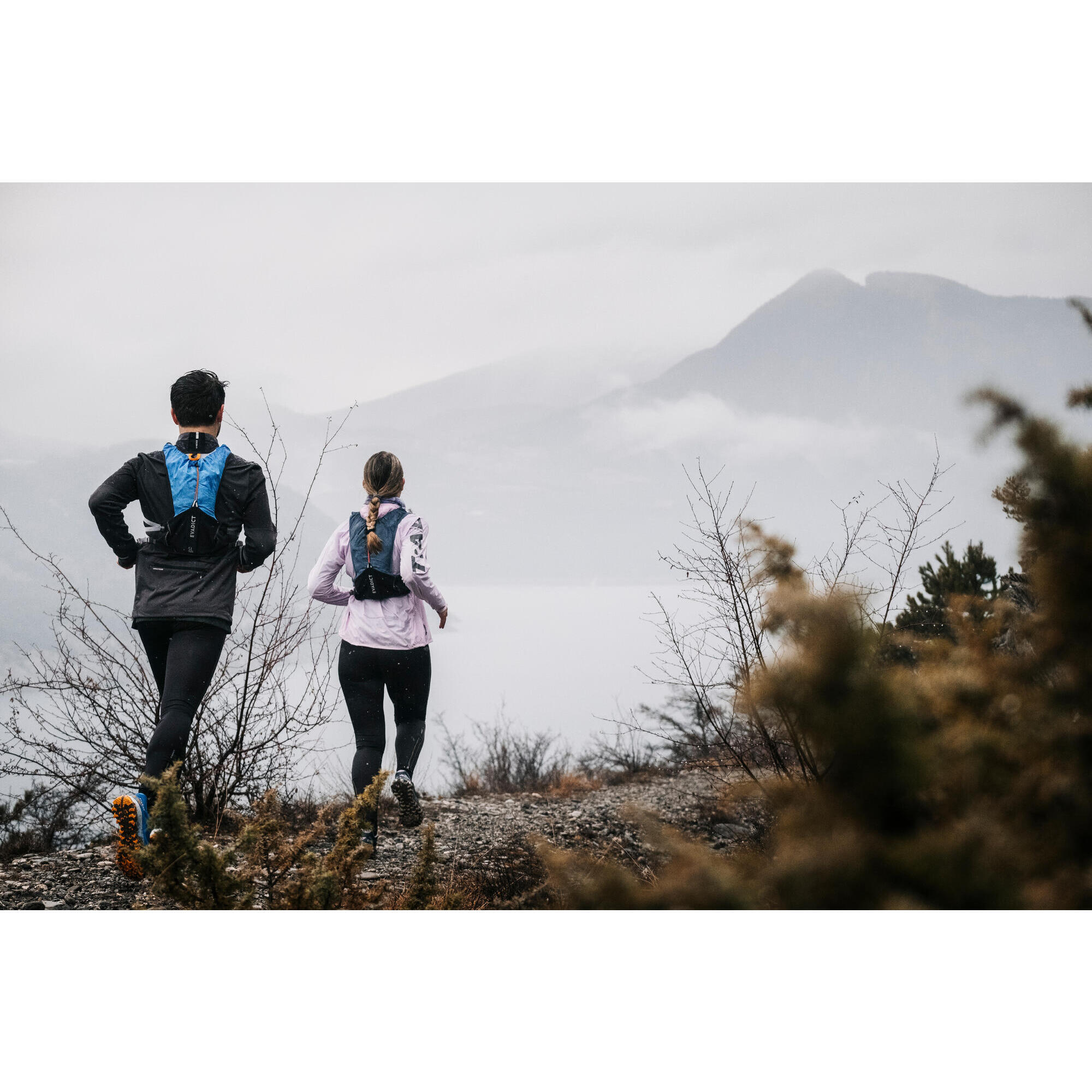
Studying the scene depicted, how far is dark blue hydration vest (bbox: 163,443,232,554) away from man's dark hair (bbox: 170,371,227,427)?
140 millimetres

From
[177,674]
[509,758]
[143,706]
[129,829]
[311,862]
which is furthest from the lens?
[509,758]

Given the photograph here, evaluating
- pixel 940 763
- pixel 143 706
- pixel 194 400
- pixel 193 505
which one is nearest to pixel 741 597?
pixel 940 763

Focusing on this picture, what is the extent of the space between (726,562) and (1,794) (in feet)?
10.1

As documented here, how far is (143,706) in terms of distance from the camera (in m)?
2.97

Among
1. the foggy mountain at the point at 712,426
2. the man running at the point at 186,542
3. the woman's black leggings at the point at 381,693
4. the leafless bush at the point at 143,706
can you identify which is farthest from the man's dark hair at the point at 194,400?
the foggy mountain at the point at 712,426

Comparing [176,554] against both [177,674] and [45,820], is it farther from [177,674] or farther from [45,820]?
[45,820]

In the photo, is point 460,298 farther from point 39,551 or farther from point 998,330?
point 998,330

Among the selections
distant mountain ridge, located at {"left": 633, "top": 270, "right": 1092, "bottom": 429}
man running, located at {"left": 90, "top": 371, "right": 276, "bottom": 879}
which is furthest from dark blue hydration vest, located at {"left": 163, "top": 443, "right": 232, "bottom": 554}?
distant mountain ridge, located at {"left": 633, "top": 270, "right": 1092, "bottom": 429}

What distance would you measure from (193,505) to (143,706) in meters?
1.25

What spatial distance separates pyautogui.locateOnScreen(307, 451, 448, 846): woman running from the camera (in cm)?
259

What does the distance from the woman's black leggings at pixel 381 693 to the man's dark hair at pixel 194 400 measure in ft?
2.94

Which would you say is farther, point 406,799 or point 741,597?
point 406,799

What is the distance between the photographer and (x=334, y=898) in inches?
65.5

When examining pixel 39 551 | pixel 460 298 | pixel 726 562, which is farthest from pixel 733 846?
pixel 39 551
